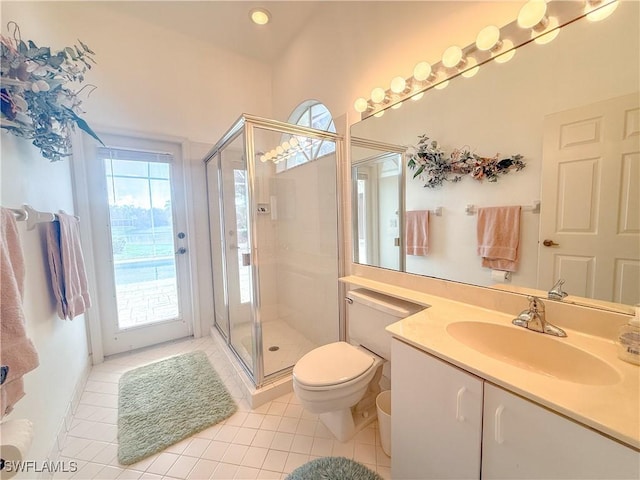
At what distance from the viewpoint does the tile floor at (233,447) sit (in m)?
1.29

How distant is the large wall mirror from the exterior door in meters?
2.33

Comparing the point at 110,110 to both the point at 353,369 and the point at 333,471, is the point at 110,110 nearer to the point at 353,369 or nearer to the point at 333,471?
the point at 353,369

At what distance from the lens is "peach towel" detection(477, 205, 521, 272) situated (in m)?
1.13

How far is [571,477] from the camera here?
2.07 ft

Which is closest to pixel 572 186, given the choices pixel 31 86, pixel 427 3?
pixel 427 3

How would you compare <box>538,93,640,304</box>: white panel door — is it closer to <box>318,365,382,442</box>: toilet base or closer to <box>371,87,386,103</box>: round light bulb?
<box>371,87,386,103</box>: round light bulb

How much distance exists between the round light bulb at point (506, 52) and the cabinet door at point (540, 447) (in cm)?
133

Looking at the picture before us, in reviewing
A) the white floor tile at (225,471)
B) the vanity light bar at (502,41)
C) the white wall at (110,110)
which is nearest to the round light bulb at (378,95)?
the vanity light bar at (502,41)

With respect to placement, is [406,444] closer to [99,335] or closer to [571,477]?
[571,477]

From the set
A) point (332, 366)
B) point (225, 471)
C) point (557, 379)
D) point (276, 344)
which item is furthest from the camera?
point (276, 344)

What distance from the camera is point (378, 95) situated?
1.58m

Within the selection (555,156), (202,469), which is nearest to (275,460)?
(202,469)

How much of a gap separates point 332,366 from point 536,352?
36.1 inches

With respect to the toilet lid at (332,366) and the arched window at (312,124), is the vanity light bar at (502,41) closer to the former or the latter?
the arched window at (312,124)
